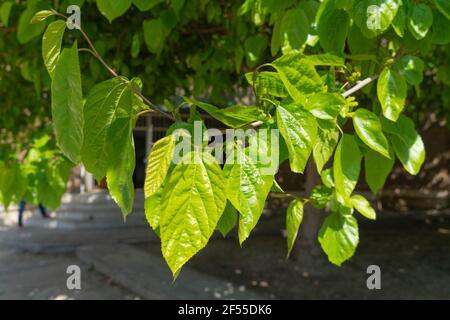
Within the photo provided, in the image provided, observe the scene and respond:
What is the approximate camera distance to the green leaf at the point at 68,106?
814 millimetres

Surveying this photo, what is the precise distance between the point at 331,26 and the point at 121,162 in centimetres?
91

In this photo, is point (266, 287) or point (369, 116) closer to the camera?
point (369, 116)

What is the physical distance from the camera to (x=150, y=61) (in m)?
4.03

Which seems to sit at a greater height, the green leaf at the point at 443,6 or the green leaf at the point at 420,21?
the green leaf at the point at 443,6

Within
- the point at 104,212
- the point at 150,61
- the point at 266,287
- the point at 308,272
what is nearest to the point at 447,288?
the point at 308,272

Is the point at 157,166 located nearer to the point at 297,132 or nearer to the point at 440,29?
the point at 297,132

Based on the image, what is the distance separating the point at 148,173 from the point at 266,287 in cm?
559

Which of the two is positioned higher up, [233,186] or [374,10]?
[374,10]

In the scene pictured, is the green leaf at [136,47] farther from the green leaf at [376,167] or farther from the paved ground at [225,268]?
the paved ground at [225,268]

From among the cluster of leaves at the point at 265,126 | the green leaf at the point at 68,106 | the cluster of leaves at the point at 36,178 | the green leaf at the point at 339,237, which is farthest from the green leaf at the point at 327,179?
the cluster of leaves at the point at 36,178

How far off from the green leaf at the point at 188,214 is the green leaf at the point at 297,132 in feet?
0.61

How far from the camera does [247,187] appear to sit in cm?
88

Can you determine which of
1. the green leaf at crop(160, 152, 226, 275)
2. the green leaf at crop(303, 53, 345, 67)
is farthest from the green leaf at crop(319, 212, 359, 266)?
the green leaf at crop(160, 152, 226, 275)

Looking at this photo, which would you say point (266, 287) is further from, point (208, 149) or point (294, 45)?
point (208, 149)
